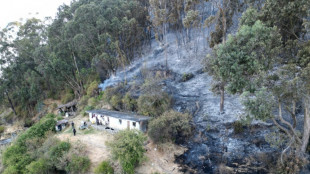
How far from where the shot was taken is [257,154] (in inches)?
502

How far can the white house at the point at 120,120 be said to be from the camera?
58.5ft

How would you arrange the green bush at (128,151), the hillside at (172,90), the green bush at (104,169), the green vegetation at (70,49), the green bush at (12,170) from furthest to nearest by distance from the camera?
the green vegetation at (70,49), the green bush at (12,170), the green bush at (104,169), the green bush at (128,151), the hillside at (172,90)

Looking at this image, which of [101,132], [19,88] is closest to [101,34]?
[101,132]

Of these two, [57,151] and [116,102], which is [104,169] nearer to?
[57,151]

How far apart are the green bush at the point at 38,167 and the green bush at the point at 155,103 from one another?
10196 millimetres

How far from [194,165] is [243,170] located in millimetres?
3440

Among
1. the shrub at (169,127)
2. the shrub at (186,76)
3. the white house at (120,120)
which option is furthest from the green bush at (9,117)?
the shrub at (186,76)

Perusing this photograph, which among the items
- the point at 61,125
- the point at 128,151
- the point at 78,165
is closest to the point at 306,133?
the point at 128,151

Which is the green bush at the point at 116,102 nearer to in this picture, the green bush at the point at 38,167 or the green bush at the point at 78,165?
the green bush at the point at 78,165

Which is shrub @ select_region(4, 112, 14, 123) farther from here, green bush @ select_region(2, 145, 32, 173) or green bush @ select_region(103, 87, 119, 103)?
green bush @ select_region(103, 87, 119, 103)

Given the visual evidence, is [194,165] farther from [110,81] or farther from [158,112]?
[110,81]

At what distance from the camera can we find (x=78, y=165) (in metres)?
14.4

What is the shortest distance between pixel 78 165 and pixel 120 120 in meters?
6.23

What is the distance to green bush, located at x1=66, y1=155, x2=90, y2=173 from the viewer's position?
14.4m
